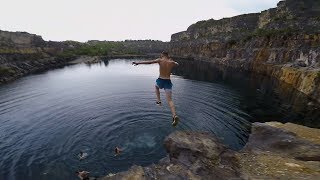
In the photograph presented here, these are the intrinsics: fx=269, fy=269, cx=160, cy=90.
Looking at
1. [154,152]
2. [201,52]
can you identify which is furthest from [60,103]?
[201,52]

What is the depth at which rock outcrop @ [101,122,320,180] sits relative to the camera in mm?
17547

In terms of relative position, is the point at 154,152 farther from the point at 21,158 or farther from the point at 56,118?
the point at 56,118

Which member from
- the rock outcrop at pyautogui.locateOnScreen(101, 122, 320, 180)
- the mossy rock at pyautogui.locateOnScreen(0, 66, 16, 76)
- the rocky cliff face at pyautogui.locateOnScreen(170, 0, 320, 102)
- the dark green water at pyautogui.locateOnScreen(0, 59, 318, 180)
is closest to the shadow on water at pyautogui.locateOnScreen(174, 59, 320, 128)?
the dark green water at pyautogui.locateOnScreen(0, 59, 318, 180)

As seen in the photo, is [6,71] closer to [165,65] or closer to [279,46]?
[165,65]

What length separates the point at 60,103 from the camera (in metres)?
50.7

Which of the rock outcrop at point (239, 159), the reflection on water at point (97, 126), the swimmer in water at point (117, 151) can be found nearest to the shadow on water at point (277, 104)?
the reflection on water at point (97, 126)

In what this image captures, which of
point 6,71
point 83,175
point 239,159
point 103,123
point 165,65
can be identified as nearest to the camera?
point 165,65

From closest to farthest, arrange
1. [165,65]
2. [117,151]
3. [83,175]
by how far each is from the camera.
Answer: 1. [165,65]
2. [83,175]
3. [117,151]

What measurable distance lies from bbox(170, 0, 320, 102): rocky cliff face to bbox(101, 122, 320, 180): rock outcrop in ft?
107

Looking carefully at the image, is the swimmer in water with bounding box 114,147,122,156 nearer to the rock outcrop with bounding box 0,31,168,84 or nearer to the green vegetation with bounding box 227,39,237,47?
the rock outcrop with bounding box 0,31,168,84

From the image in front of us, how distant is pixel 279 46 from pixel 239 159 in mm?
80577

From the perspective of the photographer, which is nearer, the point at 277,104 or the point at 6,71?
the point at 277,104

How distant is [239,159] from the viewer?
2009cm

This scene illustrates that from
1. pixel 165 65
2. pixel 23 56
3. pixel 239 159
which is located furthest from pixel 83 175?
pixel 23 56
